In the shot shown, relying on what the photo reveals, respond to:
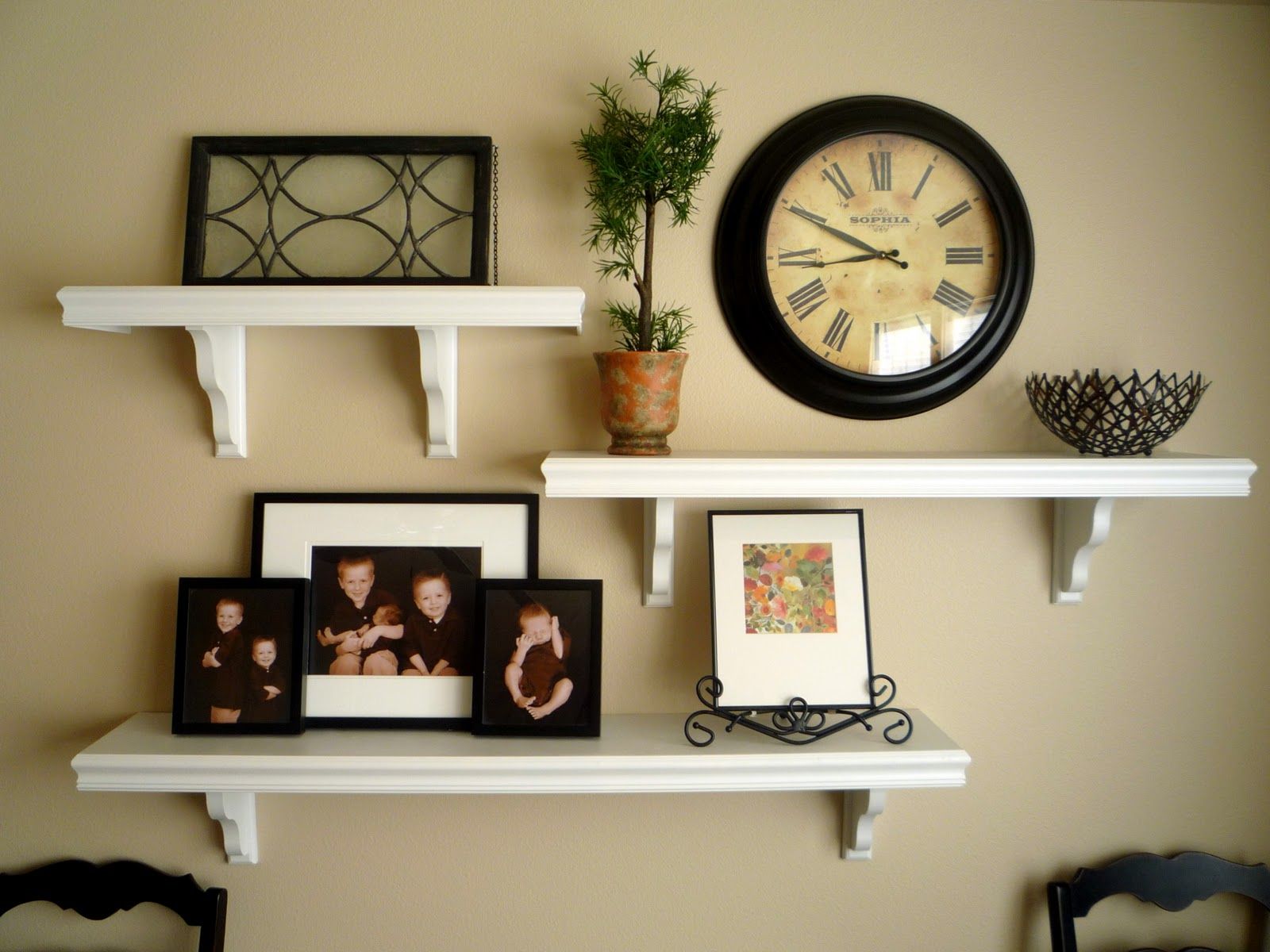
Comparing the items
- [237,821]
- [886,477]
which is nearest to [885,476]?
[886,477]

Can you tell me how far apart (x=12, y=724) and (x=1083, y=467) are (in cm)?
172

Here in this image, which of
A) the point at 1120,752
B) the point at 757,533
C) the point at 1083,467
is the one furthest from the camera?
the point at 1120,752

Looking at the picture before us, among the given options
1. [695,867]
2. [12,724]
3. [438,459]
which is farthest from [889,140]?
[12,724]

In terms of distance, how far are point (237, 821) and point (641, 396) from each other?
927 mm

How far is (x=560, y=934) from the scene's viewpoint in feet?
4.74

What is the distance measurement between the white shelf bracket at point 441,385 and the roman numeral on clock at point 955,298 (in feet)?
2.56

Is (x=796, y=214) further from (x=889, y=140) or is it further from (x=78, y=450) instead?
(x=78, y=450)

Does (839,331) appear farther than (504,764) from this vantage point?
Yes

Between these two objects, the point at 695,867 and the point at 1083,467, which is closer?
the point at 1083,467

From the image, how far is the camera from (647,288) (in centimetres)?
129

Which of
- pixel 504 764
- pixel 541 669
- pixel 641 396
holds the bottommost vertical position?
pixel 504 764

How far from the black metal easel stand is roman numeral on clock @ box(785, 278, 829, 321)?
1.93 ft

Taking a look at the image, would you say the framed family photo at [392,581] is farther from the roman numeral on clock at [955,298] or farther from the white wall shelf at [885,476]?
the roman numeral on clock at [955,298]

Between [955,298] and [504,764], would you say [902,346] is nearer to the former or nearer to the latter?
[955,298]
